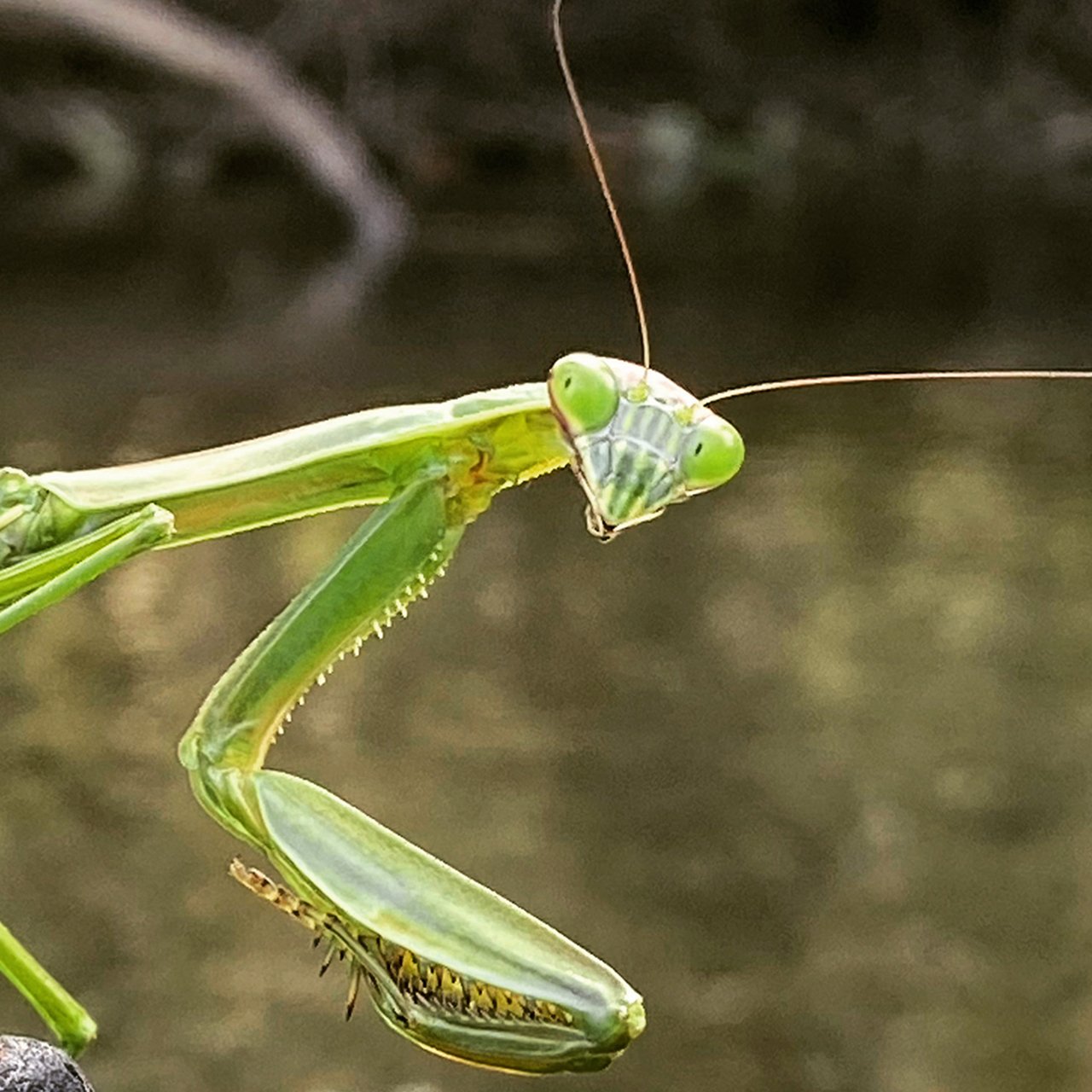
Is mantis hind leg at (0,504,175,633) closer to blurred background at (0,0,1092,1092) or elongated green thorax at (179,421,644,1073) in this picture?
elongated green thorax at (179,421,644,1073)

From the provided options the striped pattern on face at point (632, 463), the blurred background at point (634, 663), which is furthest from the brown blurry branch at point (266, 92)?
the striped pattern on face at point (632, 463)

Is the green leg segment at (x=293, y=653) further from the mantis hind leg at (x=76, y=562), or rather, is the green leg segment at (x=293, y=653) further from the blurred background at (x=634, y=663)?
the blurred background at (x=634, y=663)

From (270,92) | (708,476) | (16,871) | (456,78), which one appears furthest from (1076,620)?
(456,78)

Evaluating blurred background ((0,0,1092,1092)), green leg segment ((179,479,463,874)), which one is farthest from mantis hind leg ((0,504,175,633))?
blurred background ((0,0,1092,1092))

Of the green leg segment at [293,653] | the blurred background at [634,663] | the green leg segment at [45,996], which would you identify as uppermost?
the green leg segment at [293,653]

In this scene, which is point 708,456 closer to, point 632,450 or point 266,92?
point 632,450

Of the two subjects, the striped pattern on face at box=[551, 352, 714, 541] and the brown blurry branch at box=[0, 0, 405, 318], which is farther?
the brown blurry branch at box=[0, 0, 405, 318]
